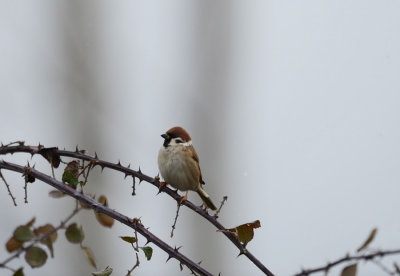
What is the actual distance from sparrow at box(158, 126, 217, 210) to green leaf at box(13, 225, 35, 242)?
1965 mm

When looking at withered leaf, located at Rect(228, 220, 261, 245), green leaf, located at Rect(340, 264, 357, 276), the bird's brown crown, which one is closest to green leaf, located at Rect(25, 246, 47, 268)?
withered leaf, located at Rect(228, 220, 261, 245)

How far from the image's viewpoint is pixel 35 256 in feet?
6.44

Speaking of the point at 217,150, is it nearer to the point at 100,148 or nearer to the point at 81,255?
the point at 100,148

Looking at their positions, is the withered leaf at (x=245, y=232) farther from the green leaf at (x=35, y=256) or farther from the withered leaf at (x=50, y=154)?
the withered leaf at (x=50, y=154)

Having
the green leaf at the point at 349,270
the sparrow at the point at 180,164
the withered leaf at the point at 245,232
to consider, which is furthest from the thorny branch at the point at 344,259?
the sparrow at the point at 180,164

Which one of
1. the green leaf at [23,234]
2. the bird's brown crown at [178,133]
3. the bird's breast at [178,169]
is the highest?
the bird's brown crown at [178,133]

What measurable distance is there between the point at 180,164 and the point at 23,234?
6.70 ft

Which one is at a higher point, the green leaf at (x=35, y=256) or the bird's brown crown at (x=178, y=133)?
the bird's brown crown at (x=178, y=133)

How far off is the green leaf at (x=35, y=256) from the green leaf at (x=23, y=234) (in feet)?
0.12

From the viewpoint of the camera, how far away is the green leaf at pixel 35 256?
193cm

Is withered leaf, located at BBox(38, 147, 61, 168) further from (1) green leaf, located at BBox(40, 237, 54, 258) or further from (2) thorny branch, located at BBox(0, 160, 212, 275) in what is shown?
(1) green leaf, located at BBox(40, 237, 54, 258)

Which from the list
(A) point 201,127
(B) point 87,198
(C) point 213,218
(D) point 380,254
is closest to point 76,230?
(B) point 87,198

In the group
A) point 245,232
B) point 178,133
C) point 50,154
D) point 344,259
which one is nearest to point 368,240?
point 344,259

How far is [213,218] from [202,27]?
833cm
